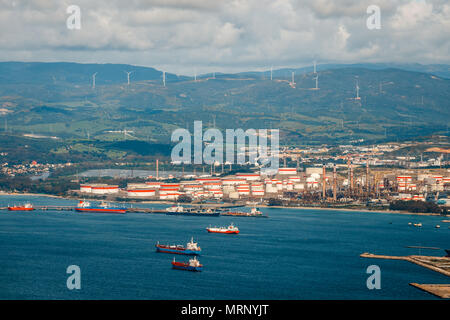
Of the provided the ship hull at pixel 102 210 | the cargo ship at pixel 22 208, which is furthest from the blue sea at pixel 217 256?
the ship hull at pixel 102 210

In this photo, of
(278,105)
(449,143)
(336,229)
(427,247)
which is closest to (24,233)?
(336,229)

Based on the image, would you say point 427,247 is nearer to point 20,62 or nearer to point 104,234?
point 104,234

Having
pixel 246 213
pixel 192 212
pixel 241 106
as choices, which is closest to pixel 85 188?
pixel 192 212

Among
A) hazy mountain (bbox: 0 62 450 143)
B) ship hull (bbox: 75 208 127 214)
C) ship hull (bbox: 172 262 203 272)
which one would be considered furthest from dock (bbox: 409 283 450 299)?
hazy mountain (bbox: 0 62 450 143)

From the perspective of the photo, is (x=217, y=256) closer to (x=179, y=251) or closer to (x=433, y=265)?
(x=179, y=251)

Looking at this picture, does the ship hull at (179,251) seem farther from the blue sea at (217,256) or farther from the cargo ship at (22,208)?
the cargo ship at (22,208)

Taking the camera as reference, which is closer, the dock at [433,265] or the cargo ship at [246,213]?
the dock at [433,265]
